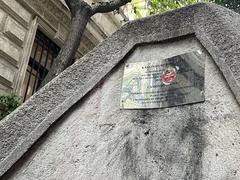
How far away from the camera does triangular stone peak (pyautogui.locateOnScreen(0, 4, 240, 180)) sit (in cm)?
200

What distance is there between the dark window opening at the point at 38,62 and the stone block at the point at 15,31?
62 centimetres

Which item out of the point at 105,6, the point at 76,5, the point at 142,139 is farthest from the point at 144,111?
the point at 105,6

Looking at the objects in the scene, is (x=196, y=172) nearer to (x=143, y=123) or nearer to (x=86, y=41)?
(x=143, y=123)

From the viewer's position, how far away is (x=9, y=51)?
21.9 feet

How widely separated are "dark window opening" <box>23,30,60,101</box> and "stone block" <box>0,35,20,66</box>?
2.28 ft

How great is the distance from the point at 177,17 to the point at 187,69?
0.41 metres

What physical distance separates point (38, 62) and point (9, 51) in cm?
123

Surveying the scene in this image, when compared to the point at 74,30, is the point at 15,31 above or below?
above

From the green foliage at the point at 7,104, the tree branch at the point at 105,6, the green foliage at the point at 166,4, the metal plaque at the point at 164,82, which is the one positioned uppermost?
the green foliage at the point at 166,4

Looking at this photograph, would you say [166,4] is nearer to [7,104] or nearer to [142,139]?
[7,104]

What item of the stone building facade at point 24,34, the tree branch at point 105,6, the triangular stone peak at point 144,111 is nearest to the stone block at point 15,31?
the stone building facade at point 24,34

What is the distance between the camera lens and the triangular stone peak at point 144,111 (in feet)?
6.55

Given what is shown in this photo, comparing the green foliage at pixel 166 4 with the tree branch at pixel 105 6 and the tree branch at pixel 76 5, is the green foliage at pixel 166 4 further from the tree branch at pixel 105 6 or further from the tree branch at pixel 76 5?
the tree branch at pixel 76 5

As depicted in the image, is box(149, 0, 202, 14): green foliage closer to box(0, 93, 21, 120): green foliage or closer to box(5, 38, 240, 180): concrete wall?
box(0, 93, 21, 120): green foliage
